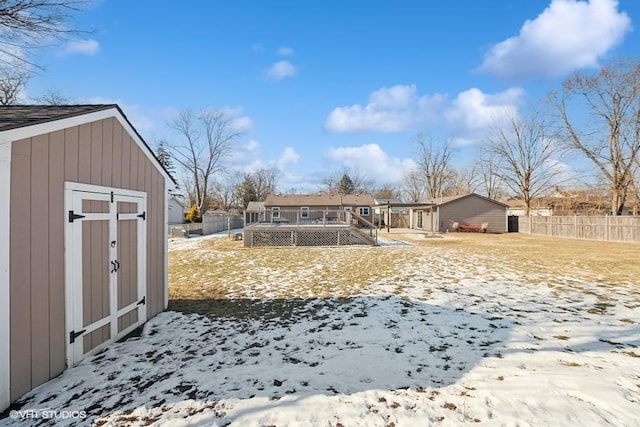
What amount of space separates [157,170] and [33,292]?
2.90 meters

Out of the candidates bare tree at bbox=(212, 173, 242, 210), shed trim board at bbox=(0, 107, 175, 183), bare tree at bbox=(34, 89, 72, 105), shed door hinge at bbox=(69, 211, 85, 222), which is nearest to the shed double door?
shed door hinge at bbox=(69, 211, 85, 222)

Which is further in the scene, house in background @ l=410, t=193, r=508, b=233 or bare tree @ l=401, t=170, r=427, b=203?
bare tree @ l=401, t=170, r=427, b=203

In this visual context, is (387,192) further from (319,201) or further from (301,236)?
(301,236)

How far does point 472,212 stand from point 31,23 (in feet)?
89.6

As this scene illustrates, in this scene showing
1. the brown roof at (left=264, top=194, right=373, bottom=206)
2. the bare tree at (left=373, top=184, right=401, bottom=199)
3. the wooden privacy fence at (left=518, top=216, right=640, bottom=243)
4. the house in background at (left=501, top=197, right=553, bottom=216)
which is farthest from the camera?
the bare tree at (left=373, top=184, right=401, bottom=199)

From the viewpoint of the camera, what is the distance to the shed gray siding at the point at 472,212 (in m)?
25.9

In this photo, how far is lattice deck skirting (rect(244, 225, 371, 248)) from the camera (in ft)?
49.9

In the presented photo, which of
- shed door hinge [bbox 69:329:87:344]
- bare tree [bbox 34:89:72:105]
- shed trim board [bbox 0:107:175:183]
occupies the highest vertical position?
bare tree [bbox 34:89:72:105]

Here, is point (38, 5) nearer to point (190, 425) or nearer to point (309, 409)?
point (190, 425)

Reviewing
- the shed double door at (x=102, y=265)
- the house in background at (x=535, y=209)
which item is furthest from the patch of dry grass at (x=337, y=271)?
the house in background at (x=535, y=209)

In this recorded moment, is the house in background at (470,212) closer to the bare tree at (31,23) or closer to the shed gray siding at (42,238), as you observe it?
the bare tree at (31,23)

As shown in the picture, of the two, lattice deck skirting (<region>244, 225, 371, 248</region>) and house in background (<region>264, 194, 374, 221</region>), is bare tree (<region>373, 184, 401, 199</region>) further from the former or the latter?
lattice deck skirting (<region>244, 225, 371, 248</region>)

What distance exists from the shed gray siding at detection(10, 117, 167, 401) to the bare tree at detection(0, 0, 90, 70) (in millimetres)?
3848

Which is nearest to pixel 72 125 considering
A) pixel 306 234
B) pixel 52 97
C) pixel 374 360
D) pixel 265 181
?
pixel 374 360
